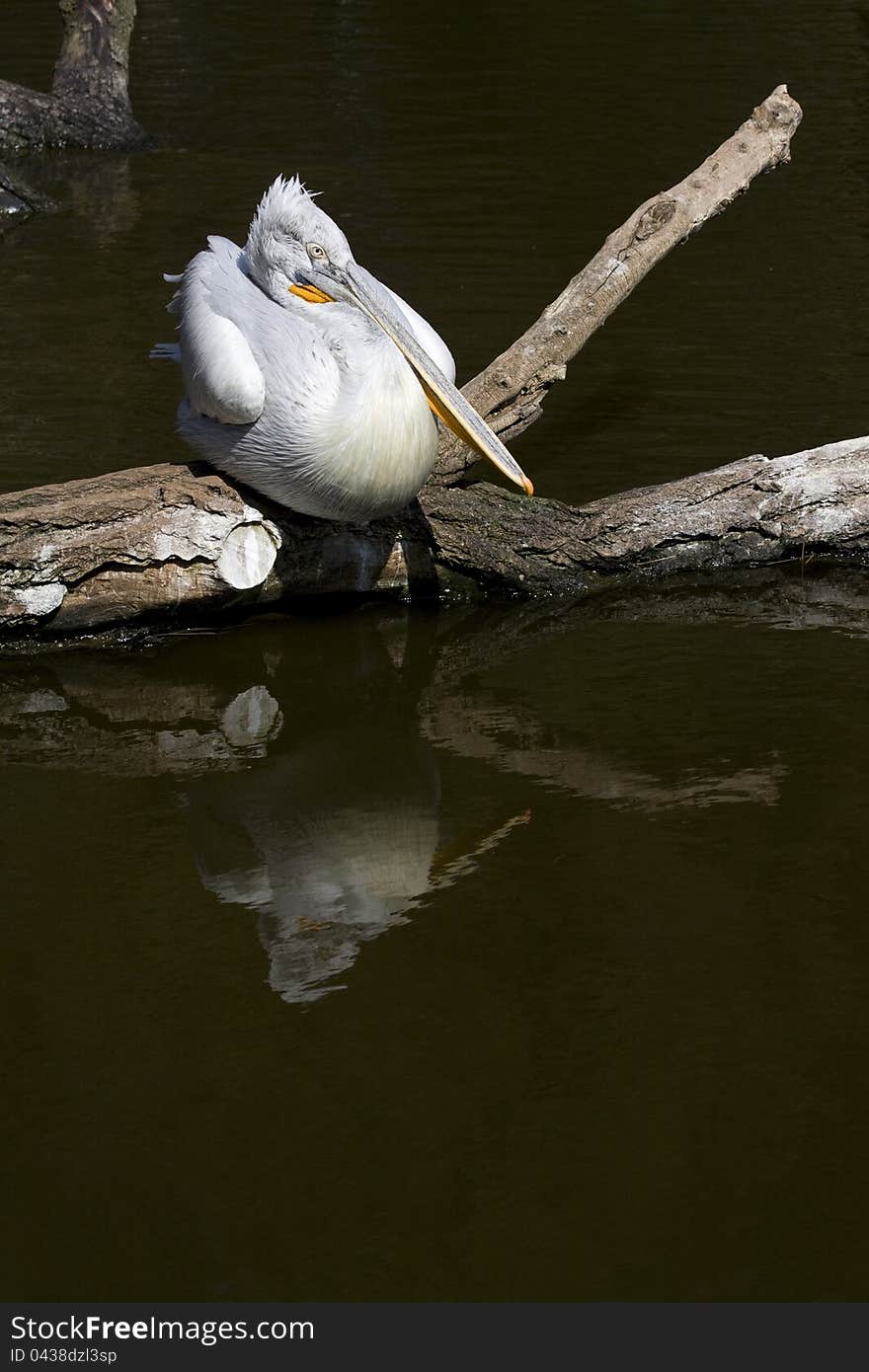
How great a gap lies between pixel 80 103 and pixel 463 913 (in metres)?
7.67

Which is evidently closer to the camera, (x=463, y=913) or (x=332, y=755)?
(x=463, y=913)

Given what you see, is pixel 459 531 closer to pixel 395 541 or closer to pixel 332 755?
pixel 395 541

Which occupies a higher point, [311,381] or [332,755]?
[311,381]

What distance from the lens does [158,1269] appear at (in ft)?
7.89

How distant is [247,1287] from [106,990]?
757mm

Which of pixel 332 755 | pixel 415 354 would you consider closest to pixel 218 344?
pixel 415 354

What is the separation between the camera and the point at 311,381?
13.1ft

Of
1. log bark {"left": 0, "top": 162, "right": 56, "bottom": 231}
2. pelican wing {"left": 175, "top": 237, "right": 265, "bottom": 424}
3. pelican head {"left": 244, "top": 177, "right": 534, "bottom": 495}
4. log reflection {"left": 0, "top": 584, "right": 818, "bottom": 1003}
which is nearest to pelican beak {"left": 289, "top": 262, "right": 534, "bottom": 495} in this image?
pelican head {"left": 244, "top": 177, "right": 534, "bottom": 495}

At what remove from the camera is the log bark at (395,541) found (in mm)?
4070

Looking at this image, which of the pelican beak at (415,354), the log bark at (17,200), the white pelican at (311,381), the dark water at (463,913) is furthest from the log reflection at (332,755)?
the log bark at (17,200)

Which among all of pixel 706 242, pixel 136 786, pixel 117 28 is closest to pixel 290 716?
pixel 136 786

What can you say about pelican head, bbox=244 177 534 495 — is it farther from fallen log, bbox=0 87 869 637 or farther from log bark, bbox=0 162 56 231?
log bark, bbox=0 162 56 231

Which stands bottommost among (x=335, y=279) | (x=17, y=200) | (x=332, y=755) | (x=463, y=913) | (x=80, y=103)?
(x=463, y=913)

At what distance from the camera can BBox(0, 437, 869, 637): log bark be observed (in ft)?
13.4
